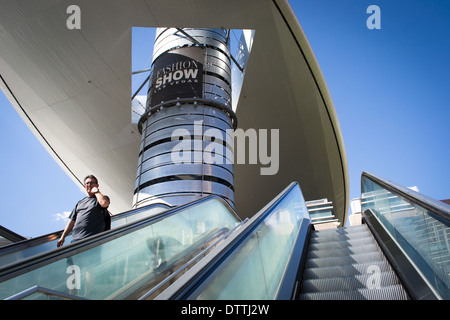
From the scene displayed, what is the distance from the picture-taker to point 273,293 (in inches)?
89.0

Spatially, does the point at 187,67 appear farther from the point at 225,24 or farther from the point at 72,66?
the point at 72,66

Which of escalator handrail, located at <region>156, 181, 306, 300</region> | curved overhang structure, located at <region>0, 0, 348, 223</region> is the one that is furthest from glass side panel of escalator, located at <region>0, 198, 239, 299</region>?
curved overhang structure, located at <region>0, 0, 348, 223</region>

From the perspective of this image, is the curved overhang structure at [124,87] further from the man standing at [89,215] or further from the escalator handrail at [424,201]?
the escalator handrail at [424,201]

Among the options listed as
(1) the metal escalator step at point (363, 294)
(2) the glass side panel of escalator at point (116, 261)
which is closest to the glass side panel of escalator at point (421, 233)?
(1) the metal escalator step at point (363, 294)

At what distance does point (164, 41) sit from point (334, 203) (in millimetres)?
15293

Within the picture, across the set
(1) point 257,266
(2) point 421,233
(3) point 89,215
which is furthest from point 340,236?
(3) point 89,215

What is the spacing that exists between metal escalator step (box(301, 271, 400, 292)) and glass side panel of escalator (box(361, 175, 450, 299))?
270mm

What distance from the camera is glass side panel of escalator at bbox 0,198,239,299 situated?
91.9 inches

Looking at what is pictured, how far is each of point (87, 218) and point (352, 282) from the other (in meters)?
2.57

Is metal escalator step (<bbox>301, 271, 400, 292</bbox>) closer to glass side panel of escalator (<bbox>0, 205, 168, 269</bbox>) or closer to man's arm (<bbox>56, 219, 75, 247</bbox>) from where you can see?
man's arm (<bbox>56, 219, 75, 247</bbox>)

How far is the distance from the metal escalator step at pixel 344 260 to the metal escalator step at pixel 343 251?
0.20 metres

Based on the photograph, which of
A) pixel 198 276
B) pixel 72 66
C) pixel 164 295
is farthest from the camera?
pixel 72 66

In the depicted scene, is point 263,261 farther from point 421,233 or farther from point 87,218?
point 87,218

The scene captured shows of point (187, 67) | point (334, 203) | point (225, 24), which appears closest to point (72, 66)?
point (187, 67)
